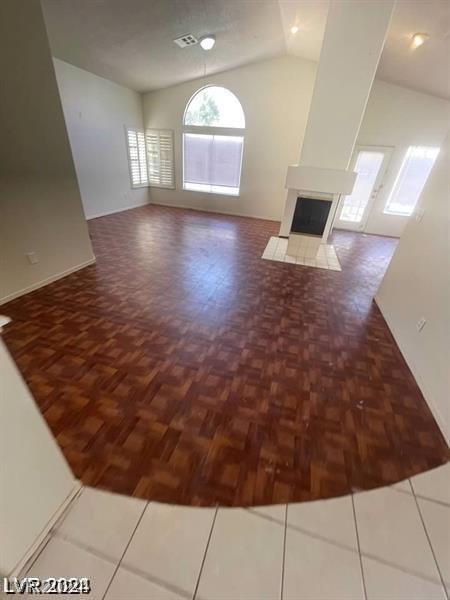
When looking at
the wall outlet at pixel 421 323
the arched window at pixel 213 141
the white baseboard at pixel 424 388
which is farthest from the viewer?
the arched window at pixel 213 141

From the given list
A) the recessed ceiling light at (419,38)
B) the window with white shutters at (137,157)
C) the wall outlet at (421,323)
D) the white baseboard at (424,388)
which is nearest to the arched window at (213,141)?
the window with white shutters at (137,157)

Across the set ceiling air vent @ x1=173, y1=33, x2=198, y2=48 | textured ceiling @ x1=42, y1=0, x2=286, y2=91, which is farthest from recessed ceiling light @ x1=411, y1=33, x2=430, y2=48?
ceiling air vent @ x1=173, y1=33, x2=198, y2=48

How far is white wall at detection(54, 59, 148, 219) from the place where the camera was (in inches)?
176

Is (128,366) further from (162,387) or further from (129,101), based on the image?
(129,101)

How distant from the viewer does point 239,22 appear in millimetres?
3590

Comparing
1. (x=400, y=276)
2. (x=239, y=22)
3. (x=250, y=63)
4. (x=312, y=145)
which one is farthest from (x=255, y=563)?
(x=250, y=63)

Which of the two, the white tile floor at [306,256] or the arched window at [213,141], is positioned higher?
the arched window at [213,141]

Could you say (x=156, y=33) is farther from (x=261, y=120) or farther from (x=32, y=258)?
(x=32, y=258)

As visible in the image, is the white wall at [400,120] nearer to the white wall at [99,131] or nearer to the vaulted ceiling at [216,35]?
the vaulted ceiling at [216,35]

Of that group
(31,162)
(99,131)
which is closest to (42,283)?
(31,162)

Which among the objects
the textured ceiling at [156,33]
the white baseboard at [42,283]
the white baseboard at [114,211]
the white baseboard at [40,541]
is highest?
the textured ceiling at [156,33]

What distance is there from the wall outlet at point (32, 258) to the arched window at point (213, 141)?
4903 mm

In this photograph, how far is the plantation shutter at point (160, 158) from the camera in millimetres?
6367

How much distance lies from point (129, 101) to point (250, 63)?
277 centimetres
